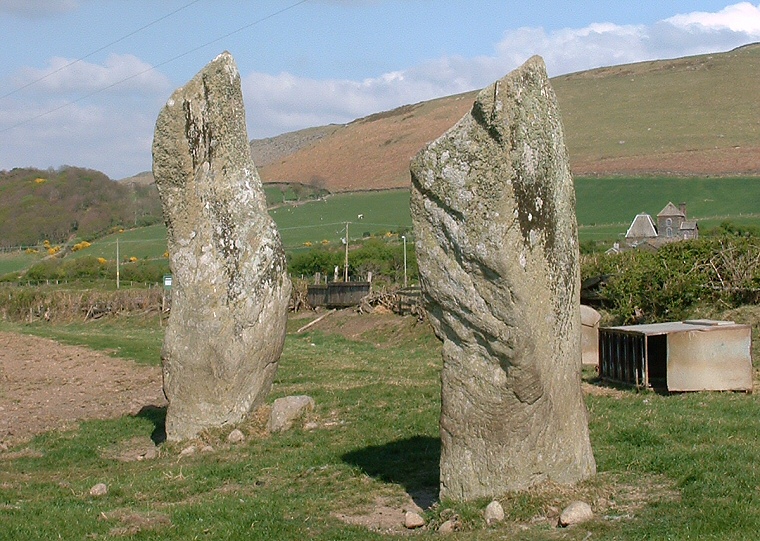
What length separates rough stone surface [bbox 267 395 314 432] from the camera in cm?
1306

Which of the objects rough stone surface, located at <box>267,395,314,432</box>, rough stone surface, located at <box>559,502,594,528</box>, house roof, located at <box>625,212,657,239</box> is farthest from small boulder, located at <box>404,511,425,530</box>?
house roof, located at <box>625,212,657,239</box>

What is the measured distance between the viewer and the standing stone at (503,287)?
8102 mm

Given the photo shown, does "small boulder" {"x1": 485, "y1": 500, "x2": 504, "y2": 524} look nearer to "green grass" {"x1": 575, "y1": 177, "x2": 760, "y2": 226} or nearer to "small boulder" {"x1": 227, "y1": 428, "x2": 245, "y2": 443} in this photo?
"small boulder" {"x1": 227, "y1": 428, "x2": 245, "y2": 443}

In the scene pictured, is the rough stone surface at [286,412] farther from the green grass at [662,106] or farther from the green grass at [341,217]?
the green grass at [662,106]

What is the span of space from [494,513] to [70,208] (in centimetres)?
9667

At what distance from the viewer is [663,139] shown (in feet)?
308

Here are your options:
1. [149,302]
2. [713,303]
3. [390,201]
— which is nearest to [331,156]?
[390,201]

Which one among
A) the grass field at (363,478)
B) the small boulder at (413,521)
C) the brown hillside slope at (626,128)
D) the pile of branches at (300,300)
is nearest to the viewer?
the grass field at (363,478)

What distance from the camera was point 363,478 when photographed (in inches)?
391

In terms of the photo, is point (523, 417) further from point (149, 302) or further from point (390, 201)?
point (390, 201)

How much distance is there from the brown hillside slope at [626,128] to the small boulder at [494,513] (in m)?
72.5

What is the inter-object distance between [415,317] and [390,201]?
52.8m

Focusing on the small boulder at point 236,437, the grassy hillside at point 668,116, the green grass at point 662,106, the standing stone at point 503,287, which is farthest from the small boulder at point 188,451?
the green grass at point 662,106

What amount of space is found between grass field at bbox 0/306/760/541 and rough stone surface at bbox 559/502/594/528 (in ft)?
0.28
